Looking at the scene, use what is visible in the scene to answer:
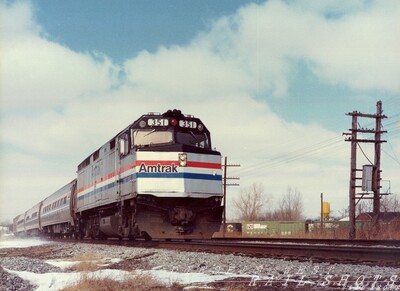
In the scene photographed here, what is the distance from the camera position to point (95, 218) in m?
22.5

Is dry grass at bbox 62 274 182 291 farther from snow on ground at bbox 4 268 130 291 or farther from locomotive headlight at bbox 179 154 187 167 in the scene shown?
locomotive headlight at bbox 179 154 187 167

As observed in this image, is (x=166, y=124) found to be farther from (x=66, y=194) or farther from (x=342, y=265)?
(x=66, y=194)

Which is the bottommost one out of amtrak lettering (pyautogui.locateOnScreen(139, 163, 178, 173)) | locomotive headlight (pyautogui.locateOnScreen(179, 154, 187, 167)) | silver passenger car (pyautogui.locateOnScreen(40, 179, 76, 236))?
silver passenger car (pyautogui.locateOnScreen(40, 179, 76, 236))

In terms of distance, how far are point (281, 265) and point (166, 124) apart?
8.05 meters

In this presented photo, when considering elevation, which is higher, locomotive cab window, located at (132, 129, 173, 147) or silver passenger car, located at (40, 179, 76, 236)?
locomotive cab window, located at (132, 129, 173, 147)

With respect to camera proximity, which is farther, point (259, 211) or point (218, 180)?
point (259, 211)

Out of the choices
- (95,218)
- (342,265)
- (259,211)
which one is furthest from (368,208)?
(342,265)

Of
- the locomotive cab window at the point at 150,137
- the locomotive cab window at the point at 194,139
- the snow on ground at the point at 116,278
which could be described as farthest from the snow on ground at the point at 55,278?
the locomotive cab window at the point at 194,139

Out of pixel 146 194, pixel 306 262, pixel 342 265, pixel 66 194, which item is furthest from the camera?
pixel 66 194

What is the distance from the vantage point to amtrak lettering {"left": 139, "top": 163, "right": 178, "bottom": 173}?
15.7 meters

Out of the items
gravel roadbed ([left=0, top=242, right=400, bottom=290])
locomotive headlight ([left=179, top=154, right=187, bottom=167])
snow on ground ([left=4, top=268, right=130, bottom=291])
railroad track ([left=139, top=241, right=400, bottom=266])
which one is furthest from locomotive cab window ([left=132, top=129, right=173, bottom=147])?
snow on ground ([left=4, top=268, right=130, bottom=291])

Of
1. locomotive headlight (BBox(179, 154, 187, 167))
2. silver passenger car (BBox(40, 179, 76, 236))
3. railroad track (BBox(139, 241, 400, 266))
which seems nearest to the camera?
railroad track (BBox(139, 241, 400, 266))

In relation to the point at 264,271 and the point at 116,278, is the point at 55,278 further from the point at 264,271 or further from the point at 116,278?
the point at 264,271

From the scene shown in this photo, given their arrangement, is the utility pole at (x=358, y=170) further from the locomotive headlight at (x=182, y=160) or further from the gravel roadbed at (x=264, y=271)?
the gravel roadbed at (x=264, y=271)
